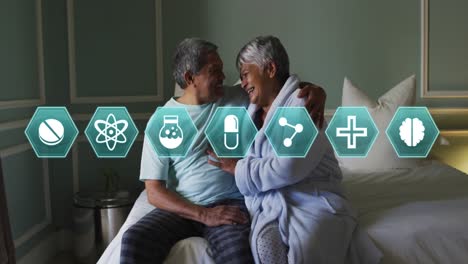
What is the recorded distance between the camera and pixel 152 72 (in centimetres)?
257

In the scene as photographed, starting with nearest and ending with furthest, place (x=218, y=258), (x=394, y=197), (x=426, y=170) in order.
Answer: (x=218, y=258) → (x=394, y=197) → (x=426, y=170)

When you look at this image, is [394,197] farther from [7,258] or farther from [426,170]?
[7,258]

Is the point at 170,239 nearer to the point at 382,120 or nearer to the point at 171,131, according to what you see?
the point at 171,131

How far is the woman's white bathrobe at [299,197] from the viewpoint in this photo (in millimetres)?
1242

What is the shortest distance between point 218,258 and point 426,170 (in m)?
1.14

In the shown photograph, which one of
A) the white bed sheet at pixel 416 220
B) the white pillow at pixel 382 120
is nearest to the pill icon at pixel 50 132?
the white bed sheet at pixel 416 220

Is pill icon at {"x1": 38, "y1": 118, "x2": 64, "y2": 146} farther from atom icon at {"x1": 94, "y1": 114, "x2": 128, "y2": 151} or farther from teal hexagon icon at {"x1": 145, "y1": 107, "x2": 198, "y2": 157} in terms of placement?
teal hexagon icon at {"x1": 145, "y1": 107, "x2": 198, "y2": 157}

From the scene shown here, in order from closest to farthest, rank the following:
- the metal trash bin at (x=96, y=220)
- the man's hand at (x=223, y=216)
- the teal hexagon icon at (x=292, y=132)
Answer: the teal hexagon icon at (x=292, y=132) < the man's hand at (x=223, y=216) < the metal trash bin at (x=96, y=220)

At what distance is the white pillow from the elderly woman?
2.62ft

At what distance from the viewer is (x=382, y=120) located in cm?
221

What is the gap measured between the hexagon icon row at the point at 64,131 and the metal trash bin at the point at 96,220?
111 centimetres

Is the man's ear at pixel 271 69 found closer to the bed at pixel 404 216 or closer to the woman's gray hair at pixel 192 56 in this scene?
the woman's gray hair at pixel 192 56

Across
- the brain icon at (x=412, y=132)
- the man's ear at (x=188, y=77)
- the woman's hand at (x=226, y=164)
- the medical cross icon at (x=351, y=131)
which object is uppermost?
the man's ear at (x=188, y=77)

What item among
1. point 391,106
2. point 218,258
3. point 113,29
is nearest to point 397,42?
point 391,106
